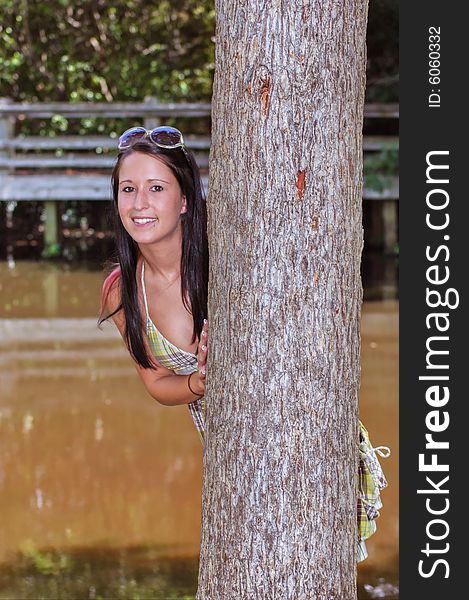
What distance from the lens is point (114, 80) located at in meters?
16.5

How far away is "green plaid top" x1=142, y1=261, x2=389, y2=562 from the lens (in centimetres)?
320

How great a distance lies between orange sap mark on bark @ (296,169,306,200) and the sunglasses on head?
65 centimetres

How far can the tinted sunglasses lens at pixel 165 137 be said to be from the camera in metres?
3.28

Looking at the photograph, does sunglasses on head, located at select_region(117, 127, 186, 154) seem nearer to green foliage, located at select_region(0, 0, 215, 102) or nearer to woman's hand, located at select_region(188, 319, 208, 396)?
woman's hand, located at select_region(188, 319, 208, 396)

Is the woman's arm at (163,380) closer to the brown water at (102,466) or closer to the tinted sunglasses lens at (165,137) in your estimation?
the tinted sunglasses lens at (165,137)

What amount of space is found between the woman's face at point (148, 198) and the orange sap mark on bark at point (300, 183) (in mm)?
674

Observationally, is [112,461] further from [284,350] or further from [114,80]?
[114,80]

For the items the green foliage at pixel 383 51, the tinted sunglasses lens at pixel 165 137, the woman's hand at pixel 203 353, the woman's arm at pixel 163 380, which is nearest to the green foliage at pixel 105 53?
the green foliage at pixel 383 51

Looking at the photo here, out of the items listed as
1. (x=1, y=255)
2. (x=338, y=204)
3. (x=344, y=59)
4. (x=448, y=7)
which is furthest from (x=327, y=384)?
(x=1, y=255)

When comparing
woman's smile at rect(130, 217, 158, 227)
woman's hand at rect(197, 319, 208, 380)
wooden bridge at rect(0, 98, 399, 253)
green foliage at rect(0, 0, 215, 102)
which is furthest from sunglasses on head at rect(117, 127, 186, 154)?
green foliage at rect(0, 0, 215, 102)

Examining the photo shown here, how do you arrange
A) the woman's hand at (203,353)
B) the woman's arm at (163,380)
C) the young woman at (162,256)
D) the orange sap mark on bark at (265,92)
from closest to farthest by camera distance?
the orange sap mark on bark at (265,92), the woman's hand at (203,353), the woman's arm at (163,380), the young woman at (162,256)

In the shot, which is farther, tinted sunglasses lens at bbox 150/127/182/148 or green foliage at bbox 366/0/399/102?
green foliage at bbox 366/0/399/102

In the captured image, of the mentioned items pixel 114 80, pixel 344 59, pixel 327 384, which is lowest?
pixel 327 384

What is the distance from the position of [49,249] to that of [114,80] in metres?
3.15
